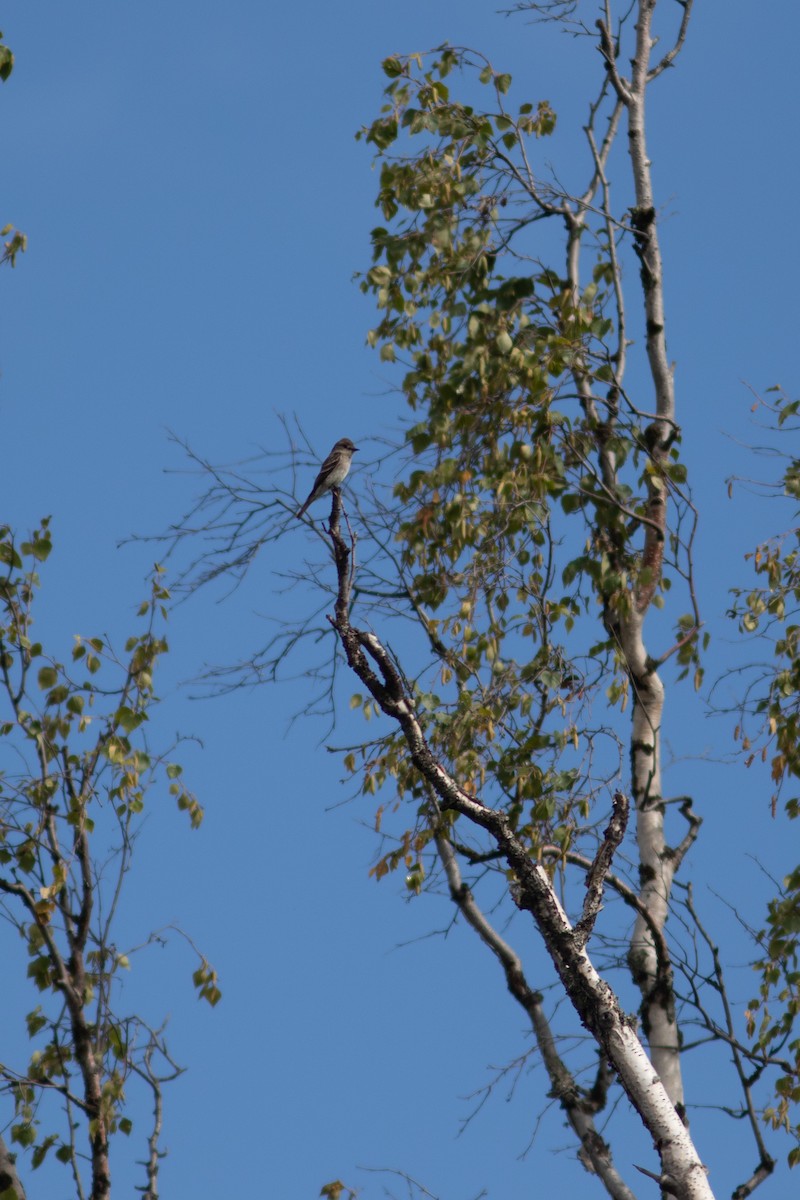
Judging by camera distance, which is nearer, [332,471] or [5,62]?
[5,62]

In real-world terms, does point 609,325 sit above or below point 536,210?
below

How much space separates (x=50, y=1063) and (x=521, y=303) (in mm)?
5539

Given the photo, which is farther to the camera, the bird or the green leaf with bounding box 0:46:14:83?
the bird

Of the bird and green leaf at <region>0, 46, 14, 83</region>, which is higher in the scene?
green leaf at <region>0, 46, 14, 83</region>

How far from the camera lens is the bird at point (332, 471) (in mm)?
9586

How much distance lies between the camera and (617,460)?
29.5ft

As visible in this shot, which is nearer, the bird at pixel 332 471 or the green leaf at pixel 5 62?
the green leaf at pixel 5 62

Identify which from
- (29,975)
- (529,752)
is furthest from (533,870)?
(29,975)

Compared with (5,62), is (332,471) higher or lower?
lower

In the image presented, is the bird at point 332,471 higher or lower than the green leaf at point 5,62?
lower

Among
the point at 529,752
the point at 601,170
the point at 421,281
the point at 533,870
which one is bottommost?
the point at 533,870

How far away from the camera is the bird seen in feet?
31.4

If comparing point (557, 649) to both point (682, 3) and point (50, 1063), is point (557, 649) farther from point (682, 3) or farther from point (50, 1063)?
point (682, 3)

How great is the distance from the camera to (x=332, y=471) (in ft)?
31.7
